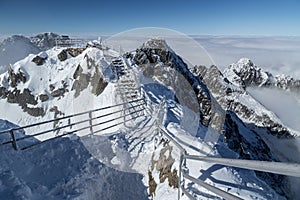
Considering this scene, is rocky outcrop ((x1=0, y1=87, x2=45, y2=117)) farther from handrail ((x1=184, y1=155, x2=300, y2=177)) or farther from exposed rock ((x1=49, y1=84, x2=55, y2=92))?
handrail ((x1=184, y1=155, x2=300, y2=177))

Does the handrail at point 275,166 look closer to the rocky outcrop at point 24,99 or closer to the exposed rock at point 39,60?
the rocky outcrop at point 24,99

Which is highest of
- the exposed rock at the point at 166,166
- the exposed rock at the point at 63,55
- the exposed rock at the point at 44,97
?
the exposed rock at the point at 166,166

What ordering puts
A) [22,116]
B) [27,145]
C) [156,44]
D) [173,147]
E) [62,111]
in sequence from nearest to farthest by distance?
[173,147] < [27,145] < [62,111] < [22,116] < [156,44]

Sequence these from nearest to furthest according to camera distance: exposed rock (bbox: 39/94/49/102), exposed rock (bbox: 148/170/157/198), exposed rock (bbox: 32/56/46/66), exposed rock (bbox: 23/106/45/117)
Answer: exposed rock (bbox: 148/170/157/198) → exposed rock (bbox: 23/106/45/117) → exposed rock (bbox: 39/94/49/102) → exposed rock (bbox: 32/56/46/66)

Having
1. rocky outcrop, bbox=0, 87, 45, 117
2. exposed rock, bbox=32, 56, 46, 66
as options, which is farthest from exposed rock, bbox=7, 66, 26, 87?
exposed rock, bbox=32, 56, 46, 66

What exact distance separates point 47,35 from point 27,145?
12991cm

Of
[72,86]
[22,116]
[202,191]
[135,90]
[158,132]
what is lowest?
[22,116]

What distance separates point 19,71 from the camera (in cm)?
3897

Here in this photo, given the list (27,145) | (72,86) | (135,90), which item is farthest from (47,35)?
(27,145)

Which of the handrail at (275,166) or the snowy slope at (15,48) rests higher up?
the handrail at (275,166)

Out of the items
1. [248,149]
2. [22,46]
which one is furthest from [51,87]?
[22,46]

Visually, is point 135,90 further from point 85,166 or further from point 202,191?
point 202,191

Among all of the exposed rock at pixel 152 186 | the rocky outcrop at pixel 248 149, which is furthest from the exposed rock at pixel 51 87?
the exposed rock at pixel 152 186

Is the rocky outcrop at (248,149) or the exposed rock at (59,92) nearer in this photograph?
the exposed rock at (59,92)
